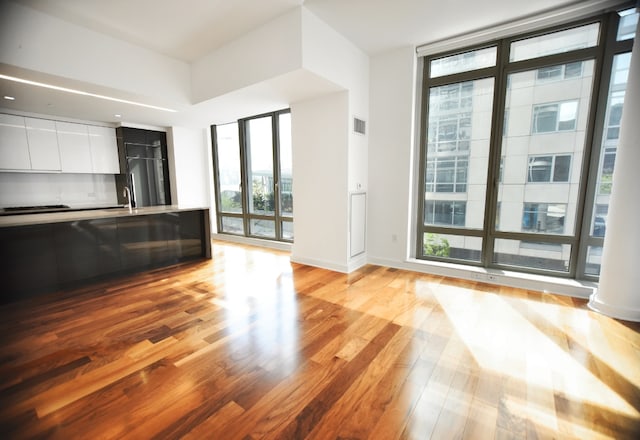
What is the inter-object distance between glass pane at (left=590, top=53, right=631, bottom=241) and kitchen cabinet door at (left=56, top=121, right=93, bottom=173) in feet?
25.2

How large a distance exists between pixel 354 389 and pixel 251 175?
16.1 ft

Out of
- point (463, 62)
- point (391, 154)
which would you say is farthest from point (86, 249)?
point (463, 62)

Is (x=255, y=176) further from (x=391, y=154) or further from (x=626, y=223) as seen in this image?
(x=626, y=223)

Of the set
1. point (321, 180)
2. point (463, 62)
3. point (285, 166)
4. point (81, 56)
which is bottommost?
point (321, 180)

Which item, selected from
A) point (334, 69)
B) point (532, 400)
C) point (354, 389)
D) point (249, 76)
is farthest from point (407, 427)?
point (249, 76)

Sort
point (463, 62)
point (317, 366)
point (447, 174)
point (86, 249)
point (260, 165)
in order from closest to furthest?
1. point (317, 366)
2. point (86, 249)
3. point (463, 62)
4. point (447, 174)
5. point (260, 165)

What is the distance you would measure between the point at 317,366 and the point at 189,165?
5645 millimetres

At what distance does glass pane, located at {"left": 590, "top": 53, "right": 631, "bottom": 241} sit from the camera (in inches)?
109

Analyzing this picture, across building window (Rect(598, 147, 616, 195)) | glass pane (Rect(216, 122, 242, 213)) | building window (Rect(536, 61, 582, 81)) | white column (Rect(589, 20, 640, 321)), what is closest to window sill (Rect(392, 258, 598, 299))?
white column (Rect(589, 20, 640, 321))

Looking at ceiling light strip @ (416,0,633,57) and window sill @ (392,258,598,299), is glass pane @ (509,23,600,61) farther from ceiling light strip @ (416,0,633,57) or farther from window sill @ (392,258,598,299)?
window sill @ (392,258,598,299)

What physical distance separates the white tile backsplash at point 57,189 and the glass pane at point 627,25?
7.95 metres

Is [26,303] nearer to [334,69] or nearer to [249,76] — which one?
[249,76]

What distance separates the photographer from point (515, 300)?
9.52 feet

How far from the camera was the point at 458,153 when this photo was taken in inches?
145
